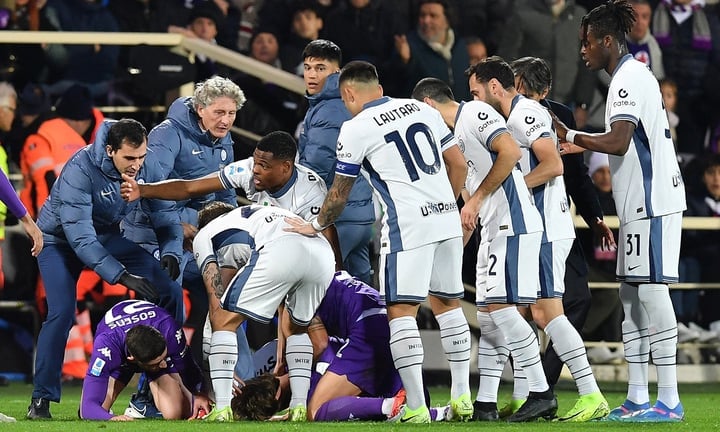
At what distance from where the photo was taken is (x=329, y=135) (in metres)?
9.39

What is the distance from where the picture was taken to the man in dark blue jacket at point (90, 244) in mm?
8547

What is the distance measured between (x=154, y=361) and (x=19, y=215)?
111cm

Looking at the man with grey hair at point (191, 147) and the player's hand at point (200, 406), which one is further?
the man with grey hair at point (191, 147)

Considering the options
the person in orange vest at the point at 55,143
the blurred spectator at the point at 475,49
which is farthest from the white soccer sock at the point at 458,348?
the blurred spectator at the point at 475,49

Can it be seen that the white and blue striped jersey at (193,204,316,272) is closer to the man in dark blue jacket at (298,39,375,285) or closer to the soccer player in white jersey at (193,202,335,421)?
the soccer player in white jersey at (193,202,335,421)

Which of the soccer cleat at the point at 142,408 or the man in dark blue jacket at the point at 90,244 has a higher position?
the man in dark blue jacket at the point at 90,244

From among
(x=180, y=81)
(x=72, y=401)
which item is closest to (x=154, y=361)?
(x=72, y=401)

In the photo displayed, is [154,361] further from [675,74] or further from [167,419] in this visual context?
[675,74]

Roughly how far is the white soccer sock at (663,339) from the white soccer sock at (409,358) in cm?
138

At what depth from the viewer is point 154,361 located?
8.22m

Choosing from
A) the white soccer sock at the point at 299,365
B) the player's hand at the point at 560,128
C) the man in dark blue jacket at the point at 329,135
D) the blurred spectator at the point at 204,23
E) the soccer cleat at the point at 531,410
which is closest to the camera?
the soccer cleat at the point at 531,410

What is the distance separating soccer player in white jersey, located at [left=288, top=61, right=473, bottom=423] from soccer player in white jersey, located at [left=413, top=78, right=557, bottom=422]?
23 centimetres

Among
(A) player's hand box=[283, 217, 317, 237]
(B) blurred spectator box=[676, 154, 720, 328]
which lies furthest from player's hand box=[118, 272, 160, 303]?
(B) blurred spectator box=[676, 154, 720, 328]

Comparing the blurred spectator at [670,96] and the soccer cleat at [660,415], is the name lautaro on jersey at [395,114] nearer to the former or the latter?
the soccer cleat at [660,415]
